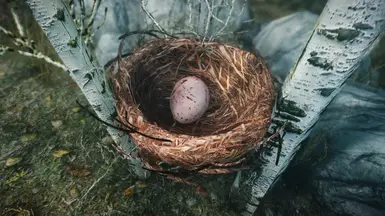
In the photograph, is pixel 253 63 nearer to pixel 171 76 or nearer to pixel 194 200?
pixel 171 76

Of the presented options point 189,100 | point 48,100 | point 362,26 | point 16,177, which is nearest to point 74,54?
point 189,100

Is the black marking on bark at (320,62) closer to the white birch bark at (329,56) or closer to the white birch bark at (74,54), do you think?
the white birch bark at (329,56)

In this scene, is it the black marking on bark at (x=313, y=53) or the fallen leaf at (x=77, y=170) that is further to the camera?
the fallen leaf at (x=77, y=170)

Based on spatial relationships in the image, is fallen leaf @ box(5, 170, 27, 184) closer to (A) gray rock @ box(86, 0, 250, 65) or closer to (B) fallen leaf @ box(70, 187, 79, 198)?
(B) fallen leaf @ box(70, 187, 79, 198)

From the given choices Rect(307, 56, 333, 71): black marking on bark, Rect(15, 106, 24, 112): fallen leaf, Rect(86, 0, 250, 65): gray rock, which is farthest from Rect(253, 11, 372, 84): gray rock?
Rect(15, 106, 24, 112): fallen leaf

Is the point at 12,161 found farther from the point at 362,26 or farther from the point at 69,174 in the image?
the point at 362,26

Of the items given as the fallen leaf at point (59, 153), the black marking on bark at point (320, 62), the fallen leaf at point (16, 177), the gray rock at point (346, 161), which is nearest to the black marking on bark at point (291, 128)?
the black marking on bark at point (320, 62)
